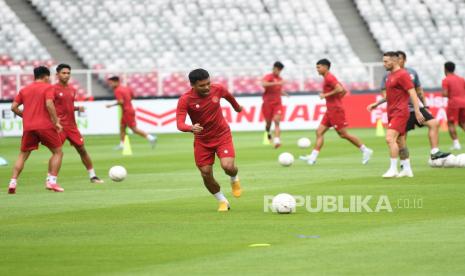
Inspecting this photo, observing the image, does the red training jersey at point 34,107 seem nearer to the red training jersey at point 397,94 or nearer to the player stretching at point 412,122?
the red training jersey at point 397,94

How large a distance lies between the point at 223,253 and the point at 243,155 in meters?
16.9

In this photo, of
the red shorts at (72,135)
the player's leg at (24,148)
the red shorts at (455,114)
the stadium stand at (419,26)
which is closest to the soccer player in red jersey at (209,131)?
the player's leg at (24,148)

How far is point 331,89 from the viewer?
936 inches

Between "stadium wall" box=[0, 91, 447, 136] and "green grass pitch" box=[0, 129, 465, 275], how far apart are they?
17.2 m

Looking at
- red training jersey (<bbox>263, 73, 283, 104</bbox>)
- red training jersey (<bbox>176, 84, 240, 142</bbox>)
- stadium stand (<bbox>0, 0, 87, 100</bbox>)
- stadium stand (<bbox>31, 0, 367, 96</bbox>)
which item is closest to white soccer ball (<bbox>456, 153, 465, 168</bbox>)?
red training jersey (<bbox>176, 84, 240, 142</bbox>)

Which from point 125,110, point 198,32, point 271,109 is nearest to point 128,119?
point 125,110

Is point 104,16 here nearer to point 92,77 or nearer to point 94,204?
point 92,77

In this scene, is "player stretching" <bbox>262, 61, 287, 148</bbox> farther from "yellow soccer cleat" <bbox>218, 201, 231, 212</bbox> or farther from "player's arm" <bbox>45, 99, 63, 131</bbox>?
"yellow soccer cleat" <bbox>218, 201, 231, 212</bbox>

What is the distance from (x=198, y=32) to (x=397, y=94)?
28422 millimetres

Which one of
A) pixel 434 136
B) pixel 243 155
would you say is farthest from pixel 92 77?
pixel 434 136

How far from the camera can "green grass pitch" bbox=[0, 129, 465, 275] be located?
10297mm

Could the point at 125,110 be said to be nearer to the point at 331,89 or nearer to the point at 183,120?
the point at 331,89

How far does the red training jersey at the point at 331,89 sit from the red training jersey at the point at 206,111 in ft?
28.7

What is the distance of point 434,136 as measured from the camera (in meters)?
21.9
